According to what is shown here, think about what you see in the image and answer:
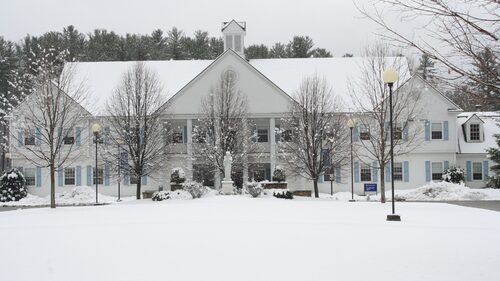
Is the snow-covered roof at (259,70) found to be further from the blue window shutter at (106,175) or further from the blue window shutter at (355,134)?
the blue window shutter at (106,175)

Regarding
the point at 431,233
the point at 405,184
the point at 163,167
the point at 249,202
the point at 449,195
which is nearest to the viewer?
the point at 431,233

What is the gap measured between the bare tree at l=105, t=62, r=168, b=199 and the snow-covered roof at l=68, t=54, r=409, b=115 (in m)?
5.22

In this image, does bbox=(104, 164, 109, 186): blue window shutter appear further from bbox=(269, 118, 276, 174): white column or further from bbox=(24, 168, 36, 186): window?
bbox=(269, 118, 276, 174): white column

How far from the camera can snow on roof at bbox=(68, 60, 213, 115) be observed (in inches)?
1571

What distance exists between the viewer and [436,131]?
126ft

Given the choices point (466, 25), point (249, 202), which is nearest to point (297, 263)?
point (466, 25)

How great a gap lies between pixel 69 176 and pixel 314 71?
68.5 ft

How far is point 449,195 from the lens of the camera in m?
31.9

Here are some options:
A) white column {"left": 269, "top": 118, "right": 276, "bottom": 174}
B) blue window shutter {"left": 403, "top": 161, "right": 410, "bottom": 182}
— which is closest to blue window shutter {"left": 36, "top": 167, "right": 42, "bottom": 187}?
white column {"left": 269, "top": 118, "right": 276, "bottom": 174}

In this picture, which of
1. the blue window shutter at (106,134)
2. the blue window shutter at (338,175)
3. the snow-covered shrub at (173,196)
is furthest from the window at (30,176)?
the blue window shutter at (338,175)

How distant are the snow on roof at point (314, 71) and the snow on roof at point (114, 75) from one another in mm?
5836

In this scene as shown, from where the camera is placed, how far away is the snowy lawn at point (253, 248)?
8438 mm

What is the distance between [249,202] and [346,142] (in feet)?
47.6

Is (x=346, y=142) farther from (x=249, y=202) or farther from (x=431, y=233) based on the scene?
(x=431, y=233)
